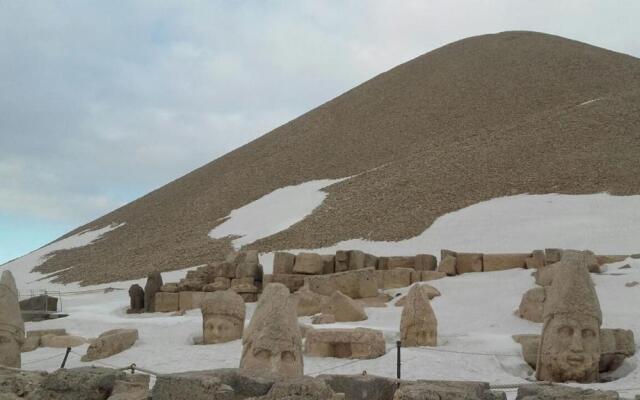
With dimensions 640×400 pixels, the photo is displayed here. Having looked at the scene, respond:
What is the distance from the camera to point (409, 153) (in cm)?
4488

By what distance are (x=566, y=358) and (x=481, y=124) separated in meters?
40.3

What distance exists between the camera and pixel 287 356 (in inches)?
313

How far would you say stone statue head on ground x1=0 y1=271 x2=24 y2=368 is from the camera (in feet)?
33.0

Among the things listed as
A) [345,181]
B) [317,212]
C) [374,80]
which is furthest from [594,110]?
[374,80]

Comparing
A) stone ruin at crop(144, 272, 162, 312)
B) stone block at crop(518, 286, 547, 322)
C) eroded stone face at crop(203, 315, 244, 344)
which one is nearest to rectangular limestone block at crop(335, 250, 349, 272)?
stone ruin at crop(144, 272, 162, 312)

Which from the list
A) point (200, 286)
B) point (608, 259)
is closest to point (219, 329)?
Answer: point (200, 286)

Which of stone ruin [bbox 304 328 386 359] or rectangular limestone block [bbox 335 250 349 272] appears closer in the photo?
stone ruin [bbox 304 328 386 359]

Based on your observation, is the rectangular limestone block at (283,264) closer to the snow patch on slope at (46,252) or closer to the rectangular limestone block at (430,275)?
the rectangular limestone block at (430,275)

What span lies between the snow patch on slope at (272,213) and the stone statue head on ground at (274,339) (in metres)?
25.0

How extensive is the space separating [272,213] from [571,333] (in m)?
30.2

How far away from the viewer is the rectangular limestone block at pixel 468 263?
19.7 m

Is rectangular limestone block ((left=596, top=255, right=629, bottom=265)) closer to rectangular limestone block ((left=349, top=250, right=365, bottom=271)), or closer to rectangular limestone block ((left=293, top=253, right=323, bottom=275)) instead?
rectangular limestone block ((left=349, top=250, right=365, bottom=271))

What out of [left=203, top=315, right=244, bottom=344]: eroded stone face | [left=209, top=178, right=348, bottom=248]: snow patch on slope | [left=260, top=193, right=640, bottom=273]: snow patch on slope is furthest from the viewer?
[left=209, top=178, right=348, bottom=248]: snow patch on slope

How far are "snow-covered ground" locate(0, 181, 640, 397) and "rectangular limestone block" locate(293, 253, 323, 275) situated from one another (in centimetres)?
203
